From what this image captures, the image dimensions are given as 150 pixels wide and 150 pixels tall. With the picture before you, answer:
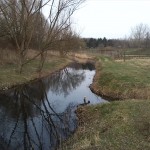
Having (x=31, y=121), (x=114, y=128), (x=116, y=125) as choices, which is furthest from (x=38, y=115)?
(x=114, y=128)

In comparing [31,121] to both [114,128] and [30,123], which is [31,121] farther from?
[114,128]

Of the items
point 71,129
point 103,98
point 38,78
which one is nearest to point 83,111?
point 71,129

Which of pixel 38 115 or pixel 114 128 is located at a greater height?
pixel 114 128

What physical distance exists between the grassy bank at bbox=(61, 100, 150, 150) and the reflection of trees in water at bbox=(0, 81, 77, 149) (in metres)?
1.03

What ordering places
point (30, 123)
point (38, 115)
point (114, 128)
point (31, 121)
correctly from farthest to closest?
point (38, 115), point (31, 121), point (30, 123), point (114, 128)

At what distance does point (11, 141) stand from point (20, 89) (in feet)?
42.7

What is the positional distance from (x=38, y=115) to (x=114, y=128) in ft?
21.7

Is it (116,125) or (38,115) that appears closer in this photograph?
(116,125)

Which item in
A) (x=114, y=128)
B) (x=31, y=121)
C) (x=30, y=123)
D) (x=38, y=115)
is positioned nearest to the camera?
(x=114, y=128)

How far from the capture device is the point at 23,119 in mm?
17750

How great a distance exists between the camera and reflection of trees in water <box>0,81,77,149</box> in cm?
1391

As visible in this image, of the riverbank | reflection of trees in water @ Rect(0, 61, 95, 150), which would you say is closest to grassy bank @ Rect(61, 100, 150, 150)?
the riverbank

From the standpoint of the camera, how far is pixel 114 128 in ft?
44.0

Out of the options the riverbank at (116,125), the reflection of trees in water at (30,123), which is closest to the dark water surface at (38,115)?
the reflection of trees in water at (30,123)
